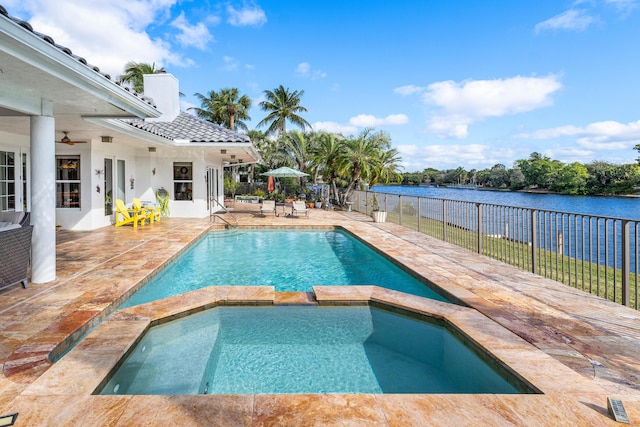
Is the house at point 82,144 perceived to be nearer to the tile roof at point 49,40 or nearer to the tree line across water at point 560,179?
the tile roof at point 49,40

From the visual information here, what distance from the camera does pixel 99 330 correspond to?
357 centimetres

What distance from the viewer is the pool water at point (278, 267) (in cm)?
596

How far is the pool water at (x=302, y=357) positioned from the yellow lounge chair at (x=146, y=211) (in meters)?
Answer: 8.46

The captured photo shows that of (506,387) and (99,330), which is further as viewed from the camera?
(99,330)

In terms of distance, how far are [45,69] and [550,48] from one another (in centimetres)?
2118

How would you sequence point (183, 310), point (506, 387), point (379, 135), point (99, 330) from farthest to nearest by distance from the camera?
point (379, 135) → point (183, 310) → point (99, 330) → point (506, 387)

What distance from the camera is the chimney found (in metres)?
14.8

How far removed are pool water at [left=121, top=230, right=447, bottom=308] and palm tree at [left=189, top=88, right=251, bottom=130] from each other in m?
30.1

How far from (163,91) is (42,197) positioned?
37.9 ft

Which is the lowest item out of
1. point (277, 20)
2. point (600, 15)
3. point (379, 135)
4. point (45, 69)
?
point (45, 69)

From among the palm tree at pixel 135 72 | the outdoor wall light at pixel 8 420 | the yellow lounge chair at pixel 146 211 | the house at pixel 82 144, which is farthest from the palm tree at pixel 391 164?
the palm tree at pixel 135 72

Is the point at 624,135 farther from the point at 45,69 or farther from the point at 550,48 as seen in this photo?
the point at 45,69

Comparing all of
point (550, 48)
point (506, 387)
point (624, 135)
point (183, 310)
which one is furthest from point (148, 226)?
point (624, 135)

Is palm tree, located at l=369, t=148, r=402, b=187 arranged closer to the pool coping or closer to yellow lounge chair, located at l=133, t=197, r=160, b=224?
yellow lounge chair, located at l=133, t=197, r=160, b=224
